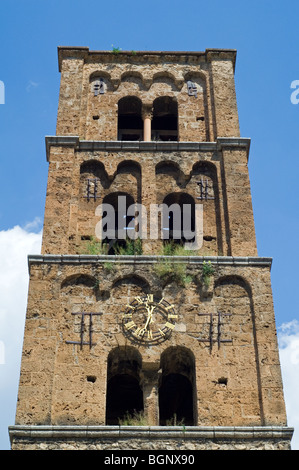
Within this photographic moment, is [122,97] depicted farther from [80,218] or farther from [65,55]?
[80,218]

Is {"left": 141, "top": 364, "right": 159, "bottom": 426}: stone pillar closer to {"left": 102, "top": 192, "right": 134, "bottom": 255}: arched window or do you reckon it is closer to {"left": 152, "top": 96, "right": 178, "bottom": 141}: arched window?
{"left": 102, "top": 192, "right": 134, "bottom": 255}: arched window

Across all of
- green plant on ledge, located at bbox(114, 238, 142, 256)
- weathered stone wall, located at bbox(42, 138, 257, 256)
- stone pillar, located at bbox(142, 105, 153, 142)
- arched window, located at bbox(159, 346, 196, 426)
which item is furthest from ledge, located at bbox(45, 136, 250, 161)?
arched window, located at bbox(159, 346, 196, 426)

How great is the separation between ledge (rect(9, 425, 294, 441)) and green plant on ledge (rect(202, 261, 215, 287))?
354 centimetres

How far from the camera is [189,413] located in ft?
71.8

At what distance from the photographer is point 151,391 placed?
1906 centimetres

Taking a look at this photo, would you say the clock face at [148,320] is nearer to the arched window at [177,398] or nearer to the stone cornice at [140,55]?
the arched window at [177,398]

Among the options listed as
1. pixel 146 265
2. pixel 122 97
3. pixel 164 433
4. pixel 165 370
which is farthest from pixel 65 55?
pixel 164 433

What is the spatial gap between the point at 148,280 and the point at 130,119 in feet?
23.2

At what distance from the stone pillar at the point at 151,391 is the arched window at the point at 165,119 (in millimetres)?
8166

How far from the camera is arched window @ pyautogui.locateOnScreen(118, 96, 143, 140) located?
25.7m

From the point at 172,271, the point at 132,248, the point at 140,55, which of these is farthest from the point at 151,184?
the point at 140,55

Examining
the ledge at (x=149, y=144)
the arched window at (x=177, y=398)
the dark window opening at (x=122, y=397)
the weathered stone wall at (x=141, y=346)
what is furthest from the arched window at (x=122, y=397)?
the ledge at (x=149, y=144)

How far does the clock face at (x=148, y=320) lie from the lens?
19.5m
